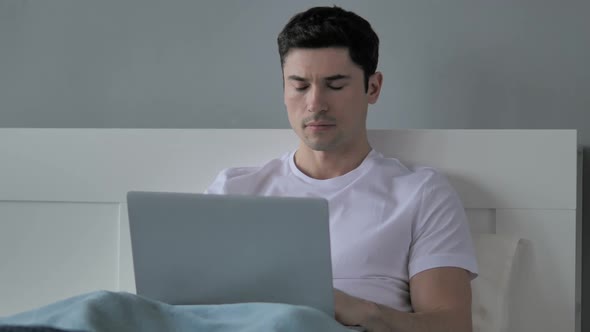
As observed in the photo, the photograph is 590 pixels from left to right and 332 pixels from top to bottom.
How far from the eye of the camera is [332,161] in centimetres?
167

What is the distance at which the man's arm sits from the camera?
127cm

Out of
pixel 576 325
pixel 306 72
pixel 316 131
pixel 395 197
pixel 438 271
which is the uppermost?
pixel 306 72

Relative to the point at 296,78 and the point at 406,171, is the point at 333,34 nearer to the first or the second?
the point at 296,78

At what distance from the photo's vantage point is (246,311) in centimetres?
109

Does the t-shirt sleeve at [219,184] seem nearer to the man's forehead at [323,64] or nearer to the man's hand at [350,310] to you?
the man's forehead at [323,64]

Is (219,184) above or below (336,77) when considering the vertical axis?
below

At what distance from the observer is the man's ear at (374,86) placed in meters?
1.67

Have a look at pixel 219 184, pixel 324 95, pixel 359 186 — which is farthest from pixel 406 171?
pixel 219 184

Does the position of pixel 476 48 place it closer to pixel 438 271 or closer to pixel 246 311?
pixel 438 271

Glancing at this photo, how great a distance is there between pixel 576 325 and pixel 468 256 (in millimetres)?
362

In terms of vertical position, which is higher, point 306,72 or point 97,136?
point 306,72

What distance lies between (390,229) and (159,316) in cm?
57

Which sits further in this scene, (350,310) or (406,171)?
(406,171)

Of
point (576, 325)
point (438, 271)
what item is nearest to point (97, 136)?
point (438, 271)
